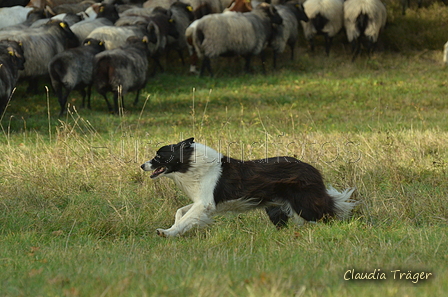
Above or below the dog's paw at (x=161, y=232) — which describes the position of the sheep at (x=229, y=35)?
below

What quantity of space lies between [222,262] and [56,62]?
33.0 ft

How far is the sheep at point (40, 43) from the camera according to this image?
14.7 meters

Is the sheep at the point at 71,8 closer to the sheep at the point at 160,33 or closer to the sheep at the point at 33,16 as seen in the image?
the sheep at the point at 33,16

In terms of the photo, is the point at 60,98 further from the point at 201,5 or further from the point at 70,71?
the point at 201,5

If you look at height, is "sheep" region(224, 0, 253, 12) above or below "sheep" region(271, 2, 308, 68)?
above

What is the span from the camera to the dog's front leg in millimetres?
5399

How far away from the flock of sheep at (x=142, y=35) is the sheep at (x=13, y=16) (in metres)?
0.04

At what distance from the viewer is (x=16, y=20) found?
1878cm

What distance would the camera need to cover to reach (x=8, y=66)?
12.1 m

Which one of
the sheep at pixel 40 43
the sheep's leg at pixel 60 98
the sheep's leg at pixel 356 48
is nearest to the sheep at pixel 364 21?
the sheep's leg at pixel 356 48

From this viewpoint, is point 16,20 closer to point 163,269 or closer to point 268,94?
point 268,94

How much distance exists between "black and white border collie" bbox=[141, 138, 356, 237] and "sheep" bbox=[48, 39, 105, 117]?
8408 millimetres

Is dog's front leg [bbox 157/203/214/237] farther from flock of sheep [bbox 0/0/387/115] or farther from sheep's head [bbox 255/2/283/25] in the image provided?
sheep's head [bbox 255/2/283/25]

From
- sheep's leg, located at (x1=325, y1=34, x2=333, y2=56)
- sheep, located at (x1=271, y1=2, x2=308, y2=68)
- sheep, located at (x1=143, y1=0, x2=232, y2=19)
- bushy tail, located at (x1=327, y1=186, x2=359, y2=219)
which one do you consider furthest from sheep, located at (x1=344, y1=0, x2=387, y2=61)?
bushy tail, located at (x1=327, y1=186, x2=359, y2=219)
